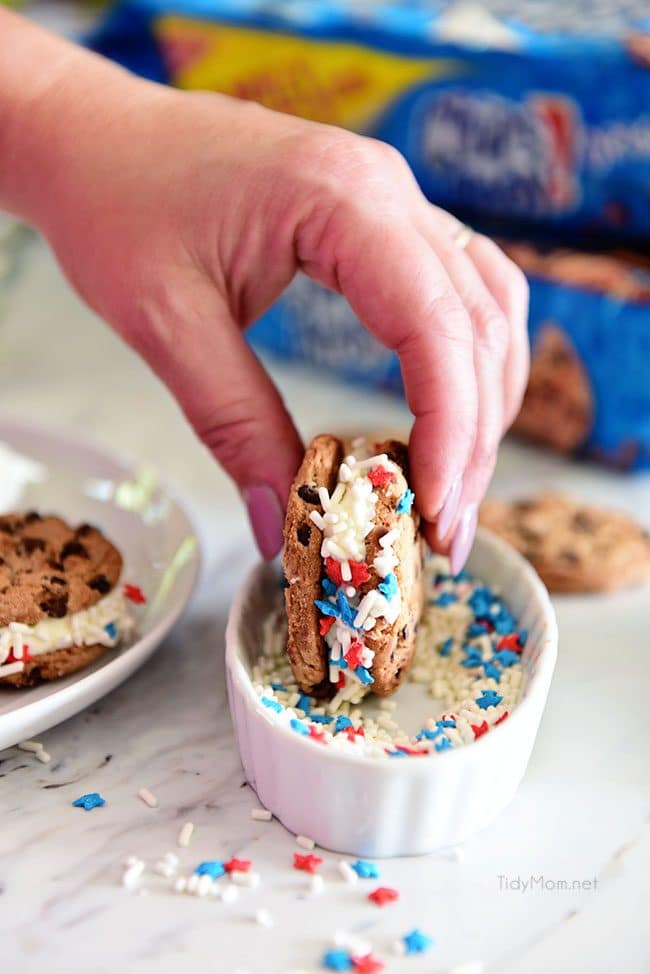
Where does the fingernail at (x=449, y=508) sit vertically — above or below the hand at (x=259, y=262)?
below

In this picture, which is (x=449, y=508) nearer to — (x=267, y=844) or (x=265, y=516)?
(x=265, y=516)

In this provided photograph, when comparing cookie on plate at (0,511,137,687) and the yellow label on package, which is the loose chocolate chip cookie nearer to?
cookie on plate at (0,511,137,687)

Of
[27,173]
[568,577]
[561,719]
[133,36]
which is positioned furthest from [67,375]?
[561,719]

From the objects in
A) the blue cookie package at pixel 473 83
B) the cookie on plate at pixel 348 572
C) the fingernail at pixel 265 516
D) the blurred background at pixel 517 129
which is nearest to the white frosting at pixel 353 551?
the cookie on plate at pixel 348 572

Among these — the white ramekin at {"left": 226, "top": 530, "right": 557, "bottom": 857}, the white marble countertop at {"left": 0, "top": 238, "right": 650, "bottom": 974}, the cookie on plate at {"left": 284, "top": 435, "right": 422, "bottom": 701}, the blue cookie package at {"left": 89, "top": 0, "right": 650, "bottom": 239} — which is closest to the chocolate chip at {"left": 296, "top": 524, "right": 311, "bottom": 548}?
the cookie on plate at {"left": 284, "top": 435, "right": 422, "bottom": 701}

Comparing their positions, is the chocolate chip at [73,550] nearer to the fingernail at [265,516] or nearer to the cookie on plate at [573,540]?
the fingernail at [265,516]

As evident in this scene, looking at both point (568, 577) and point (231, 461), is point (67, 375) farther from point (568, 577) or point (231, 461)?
point (568, 577)
